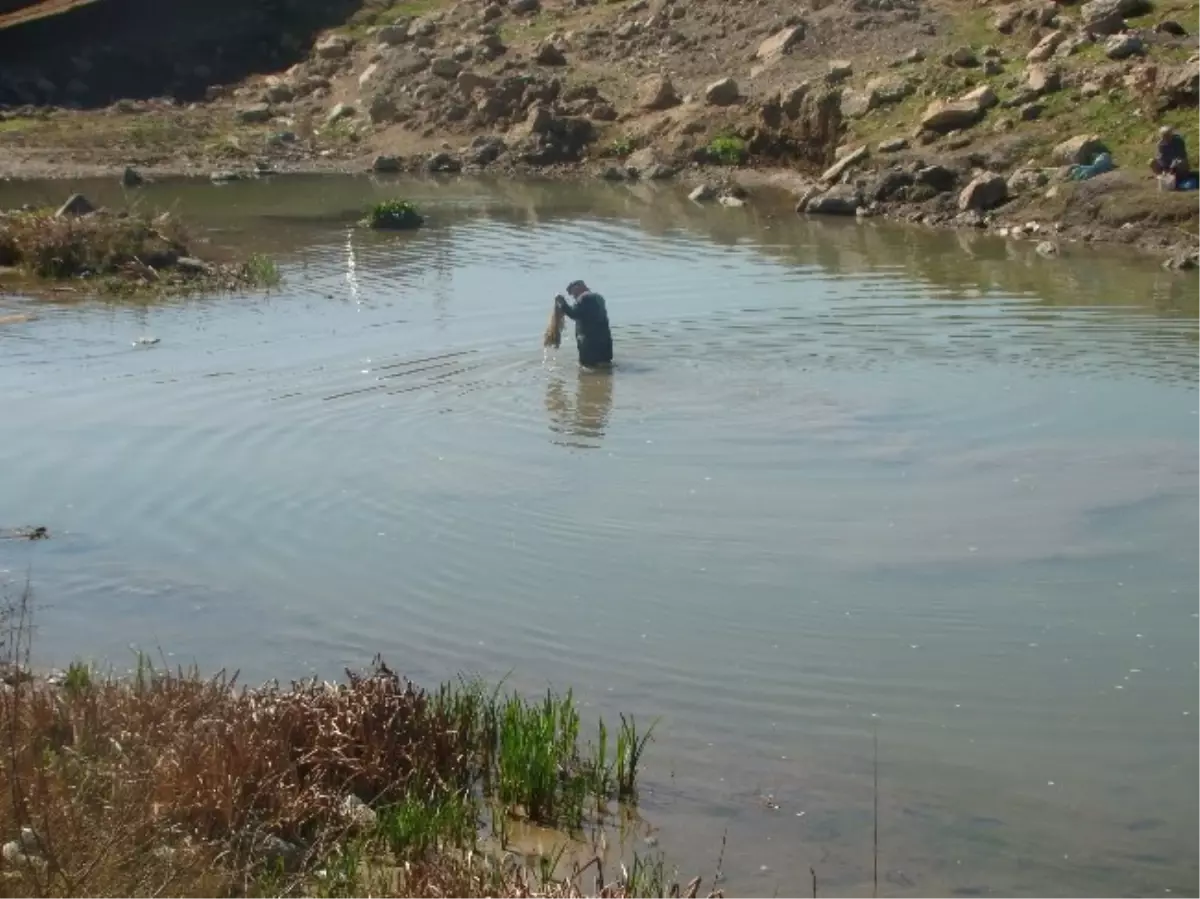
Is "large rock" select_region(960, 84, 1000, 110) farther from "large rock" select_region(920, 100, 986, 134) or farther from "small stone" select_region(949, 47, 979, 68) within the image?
"small stone" select_region(949, 47, 979, 68)

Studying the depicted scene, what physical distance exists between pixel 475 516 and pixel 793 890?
5.85 m

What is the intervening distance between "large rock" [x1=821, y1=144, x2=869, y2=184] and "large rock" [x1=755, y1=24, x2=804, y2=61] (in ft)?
25.2

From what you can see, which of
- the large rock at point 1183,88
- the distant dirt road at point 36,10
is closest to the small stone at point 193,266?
the large rock at point 1183,88

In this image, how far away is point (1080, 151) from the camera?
28781mm

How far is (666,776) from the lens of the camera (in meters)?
8.73

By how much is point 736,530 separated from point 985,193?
17937 mm

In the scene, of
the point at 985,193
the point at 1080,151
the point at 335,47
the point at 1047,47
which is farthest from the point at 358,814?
the point at 335,47

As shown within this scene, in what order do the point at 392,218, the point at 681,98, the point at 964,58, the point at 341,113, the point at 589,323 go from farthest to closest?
the point at 341,113, the point at 681,98, the point at 964,58, the point at 392,218, the point at 589,323

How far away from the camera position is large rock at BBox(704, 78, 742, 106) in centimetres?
3862

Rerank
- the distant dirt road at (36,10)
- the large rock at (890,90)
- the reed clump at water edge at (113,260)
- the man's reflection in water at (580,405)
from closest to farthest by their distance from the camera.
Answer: the man's reflection in water at (580,405) → the reed clump at water edge at (113,260) → the large rock at (890,90) → the distant dirt road at (36,10)

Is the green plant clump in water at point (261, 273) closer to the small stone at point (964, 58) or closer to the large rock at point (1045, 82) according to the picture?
the large rock at point (1045, 82)

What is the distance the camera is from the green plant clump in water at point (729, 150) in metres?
37.1

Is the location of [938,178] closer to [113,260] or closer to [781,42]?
[781,42]

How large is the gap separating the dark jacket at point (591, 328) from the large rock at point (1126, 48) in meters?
17.1
